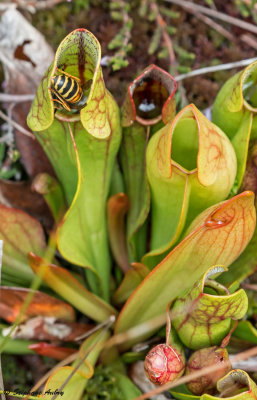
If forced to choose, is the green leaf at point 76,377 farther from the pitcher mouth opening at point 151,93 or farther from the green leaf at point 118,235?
the pitcher mouth opening at point 151,93

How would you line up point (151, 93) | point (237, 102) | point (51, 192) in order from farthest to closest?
point (51, 192) < point (151, 93) < point (237, 102)

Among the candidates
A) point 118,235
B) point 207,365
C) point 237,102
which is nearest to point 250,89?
point 237,102

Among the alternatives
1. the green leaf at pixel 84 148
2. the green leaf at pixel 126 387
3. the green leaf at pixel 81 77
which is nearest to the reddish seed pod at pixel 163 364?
the green leaf at pixel 126 387

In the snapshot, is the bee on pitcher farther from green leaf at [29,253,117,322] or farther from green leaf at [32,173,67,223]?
green leaf at [29,253,117,322]

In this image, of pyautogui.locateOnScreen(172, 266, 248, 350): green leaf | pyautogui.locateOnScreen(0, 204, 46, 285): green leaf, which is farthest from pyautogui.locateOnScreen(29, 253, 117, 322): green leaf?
pyautogui.locateOnScreen(172, 266, 248, 350): green leaf

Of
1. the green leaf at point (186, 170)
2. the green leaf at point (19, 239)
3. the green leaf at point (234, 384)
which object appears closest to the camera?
the green leaf at point (234, 384)

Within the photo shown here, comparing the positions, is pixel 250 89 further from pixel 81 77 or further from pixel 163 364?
pixel 163 364
